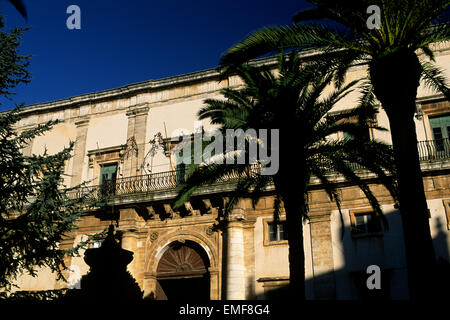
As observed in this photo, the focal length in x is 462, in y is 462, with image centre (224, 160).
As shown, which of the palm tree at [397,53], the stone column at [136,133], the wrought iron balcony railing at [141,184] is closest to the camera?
the palm tree at [397,53]

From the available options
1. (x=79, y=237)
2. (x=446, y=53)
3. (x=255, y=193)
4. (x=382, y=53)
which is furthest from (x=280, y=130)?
(x=79, y=237)

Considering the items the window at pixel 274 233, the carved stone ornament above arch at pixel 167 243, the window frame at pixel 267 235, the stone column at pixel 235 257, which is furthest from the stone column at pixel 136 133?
the window at pixel 274 233

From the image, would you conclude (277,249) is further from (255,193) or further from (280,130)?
(280,130)

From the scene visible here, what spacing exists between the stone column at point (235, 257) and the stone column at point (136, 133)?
5316 millimetres

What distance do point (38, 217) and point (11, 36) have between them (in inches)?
249

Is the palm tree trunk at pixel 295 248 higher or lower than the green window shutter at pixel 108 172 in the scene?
lower

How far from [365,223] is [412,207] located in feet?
26.4

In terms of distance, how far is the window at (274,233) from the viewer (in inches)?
653

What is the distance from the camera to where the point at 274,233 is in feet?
55.1

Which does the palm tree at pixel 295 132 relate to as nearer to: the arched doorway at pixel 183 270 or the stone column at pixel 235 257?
the stone column at pixel 235 257

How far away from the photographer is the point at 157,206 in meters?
18.5

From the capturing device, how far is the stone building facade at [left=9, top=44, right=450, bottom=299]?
50.6ft

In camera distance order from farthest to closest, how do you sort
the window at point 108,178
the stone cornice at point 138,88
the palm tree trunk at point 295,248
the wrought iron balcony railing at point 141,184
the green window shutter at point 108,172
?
the green window shutter at point 108,172
the window at point 108,178
the stone cornice at point 138,88
the wrought iron balcony railing at point 141,184
the palm tree trunk at point 295,248

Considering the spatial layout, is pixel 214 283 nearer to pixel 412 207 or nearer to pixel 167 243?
pixel 167 243
